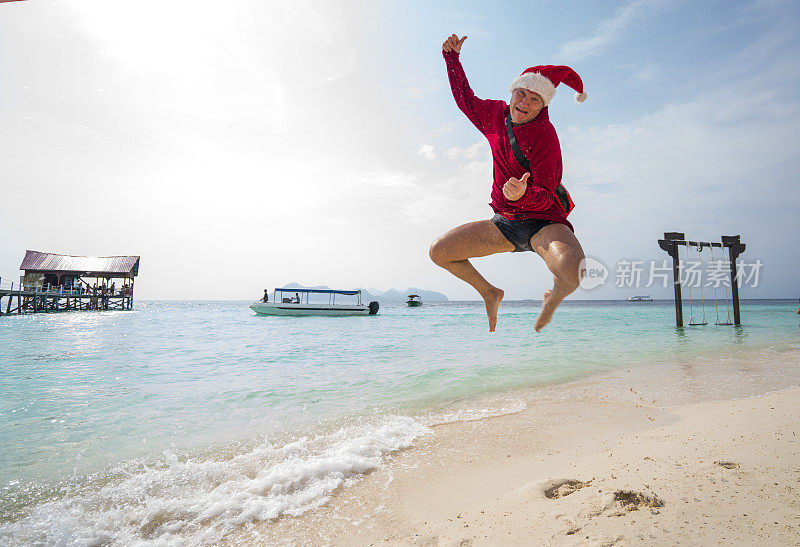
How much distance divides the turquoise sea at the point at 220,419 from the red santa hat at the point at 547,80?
4.33 m

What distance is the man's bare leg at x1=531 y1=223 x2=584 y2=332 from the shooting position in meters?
1.79

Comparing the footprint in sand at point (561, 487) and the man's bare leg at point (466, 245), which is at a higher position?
the man's bare leg at point (466, 245)

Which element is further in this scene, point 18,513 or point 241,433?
point 241,433

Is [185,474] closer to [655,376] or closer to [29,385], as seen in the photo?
[29,385]

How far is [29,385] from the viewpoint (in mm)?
10758

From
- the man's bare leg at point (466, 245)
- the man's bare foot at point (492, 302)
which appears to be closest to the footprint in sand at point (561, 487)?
the man's bare foot at point (492, 302)

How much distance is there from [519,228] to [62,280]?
60.5 m

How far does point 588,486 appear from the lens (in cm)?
369

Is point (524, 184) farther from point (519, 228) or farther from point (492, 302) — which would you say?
point (492, 302)

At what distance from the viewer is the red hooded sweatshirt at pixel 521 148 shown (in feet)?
6.39

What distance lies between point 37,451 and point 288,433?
3864 mm

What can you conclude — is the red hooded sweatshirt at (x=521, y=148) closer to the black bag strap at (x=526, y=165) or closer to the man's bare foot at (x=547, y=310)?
the black bag strap at (x=526, y=165)

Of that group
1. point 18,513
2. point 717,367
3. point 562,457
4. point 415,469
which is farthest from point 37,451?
point 717,367

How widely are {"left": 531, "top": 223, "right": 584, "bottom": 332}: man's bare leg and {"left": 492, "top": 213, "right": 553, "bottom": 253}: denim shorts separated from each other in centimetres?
3
